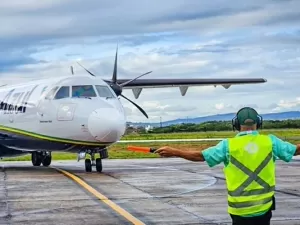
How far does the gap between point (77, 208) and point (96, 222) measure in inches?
62.9

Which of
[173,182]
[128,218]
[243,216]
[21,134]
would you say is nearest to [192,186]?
[173,182]

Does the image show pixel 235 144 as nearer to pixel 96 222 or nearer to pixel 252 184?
pixel 252 184

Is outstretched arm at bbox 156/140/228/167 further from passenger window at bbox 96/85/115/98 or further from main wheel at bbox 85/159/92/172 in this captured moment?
main wheel at bbox 85/159/92/172

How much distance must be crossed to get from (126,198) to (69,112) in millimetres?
6337

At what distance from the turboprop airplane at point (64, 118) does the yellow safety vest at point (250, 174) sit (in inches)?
476

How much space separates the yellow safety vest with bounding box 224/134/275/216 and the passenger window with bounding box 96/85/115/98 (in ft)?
44.0

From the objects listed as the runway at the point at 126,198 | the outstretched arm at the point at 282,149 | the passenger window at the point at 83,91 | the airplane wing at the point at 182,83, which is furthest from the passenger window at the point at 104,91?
the outstretched arm at the point at 282,149

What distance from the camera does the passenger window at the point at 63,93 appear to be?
61.4ft

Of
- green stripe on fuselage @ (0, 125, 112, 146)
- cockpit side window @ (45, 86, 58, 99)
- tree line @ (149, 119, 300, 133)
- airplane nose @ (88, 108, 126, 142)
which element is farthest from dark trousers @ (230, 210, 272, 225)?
tree line @ (149, 119, 300, 133)

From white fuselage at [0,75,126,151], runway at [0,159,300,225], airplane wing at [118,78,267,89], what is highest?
airplane wing at [118,78,267,89]

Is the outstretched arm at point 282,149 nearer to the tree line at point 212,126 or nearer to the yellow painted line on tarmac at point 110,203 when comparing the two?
the yellow painted line on tarmac at point 110,203

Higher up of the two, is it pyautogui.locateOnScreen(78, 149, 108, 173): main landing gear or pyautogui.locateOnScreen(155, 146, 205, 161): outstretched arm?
pyautogui.locateOnScreen(155, 146, 205, 161): outstretched arm

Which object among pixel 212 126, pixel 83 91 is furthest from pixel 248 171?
pixel 212 126

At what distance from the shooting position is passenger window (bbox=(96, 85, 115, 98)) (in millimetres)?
18656
